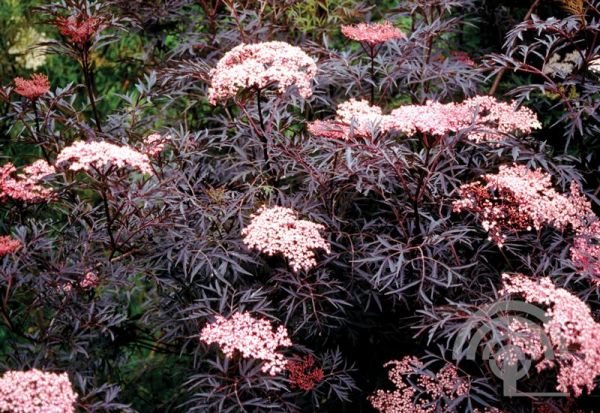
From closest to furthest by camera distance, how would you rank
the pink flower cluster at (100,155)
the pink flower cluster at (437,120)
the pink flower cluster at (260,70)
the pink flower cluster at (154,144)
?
1. the pink flower cluster at (100,155)
2. the pink flower cluster at (437,120)
3. the pink flower cluster at (260,70)
4. the pink flower cluster at (154,144)

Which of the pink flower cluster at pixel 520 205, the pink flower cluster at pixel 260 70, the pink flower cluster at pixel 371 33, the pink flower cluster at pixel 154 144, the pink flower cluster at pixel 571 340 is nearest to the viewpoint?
the pink flower cluster at pixel 571 340

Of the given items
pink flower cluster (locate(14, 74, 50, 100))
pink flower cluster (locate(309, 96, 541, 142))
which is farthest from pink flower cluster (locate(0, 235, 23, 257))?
pink flower cluster (locate(309, 96, 541, 142))

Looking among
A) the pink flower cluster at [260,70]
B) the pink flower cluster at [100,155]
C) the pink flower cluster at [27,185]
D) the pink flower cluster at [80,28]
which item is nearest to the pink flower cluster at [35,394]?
the pink flower cluster at [100,155]

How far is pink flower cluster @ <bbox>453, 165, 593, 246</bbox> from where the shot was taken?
2.67m

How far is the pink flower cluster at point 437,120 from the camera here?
2.56 metres

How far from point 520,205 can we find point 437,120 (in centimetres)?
52

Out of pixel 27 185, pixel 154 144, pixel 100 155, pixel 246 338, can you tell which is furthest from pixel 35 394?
pixel 154 144

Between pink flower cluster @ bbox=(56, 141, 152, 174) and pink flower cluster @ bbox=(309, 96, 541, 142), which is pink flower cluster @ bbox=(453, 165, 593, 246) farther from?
pink flower cluster @ bbox=(56, 141, 152, 174)

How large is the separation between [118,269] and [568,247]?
1914 mm

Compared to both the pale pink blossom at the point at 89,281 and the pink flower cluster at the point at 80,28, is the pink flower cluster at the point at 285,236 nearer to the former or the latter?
the pale pink blossom at the point at 89,281

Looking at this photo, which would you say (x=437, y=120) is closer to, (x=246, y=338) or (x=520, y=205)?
(x=520, y=205)

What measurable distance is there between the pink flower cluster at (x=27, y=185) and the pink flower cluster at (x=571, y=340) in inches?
81.9

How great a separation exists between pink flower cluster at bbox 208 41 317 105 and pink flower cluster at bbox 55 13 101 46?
1.86 feet

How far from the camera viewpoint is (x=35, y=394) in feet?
7.44
